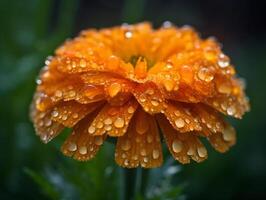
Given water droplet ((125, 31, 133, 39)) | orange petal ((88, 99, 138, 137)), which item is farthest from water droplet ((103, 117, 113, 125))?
water droplet ((125, 31, 133, 39))

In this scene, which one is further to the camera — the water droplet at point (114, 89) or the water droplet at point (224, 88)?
the water droplet at point (224, 88)

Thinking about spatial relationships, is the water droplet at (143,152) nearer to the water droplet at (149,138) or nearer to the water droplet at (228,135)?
the water droplet at (149,138)

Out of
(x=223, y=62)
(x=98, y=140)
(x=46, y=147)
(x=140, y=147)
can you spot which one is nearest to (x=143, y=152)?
(x=140, y=147)

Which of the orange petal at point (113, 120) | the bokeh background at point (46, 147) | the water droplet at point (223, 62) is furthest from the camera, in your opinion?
the bokeh background at point (46, 147)

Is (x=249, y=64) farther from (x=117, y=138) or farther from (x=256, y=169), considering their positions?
(x=117, y=138)

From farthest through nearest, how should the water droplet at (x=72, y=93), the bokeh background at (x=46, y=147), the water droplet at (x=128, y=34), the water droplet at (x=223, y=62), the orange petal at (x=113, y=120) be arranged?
the bokeh background at (x=46, y=147) < the water droplet at (x=128, y=34) < the water droplet at (x=223, y=62) < the water droplet at (x=72, y=93) < the orange petal at (x=113, y=120)

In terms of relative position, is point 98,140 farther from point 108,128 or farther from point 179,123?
point 179,123

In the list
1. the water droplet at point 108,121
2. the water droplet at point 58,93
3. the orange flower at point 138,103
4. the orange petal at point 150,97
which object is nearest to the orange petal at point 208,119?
the orange flower at point 138,103
